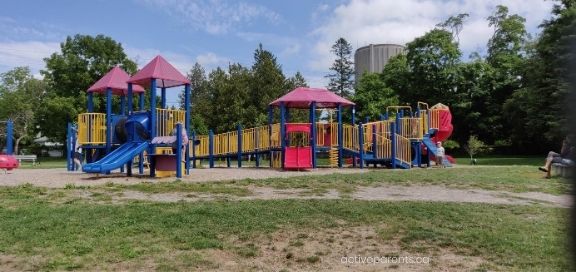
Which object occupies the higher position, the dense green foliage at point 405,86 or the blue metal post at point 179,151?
the dense green foliage at point 405,86

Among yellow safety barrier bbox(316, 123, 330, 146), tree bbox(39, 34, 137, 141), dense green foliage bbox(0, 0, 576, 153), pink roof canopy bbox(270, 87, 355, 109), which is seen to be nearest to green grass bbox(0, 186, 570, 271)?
yellow safety barrier bbox(316, 123, 330, 146)

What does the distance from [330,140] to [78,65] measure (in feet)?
114

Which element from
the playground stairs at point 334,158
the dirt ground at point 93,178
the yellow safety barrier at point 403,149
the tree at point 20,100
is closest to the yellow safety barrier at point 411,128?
the yellow safety barrier at point 403,149

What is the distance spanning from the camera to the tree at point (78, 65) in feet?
155

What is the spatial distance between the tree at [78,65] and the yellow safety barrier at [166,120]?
32.5m

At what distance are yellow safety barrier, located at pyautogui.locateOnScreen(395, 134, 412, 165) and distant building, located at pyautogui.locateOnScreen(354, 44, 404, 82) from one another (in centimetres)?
5094

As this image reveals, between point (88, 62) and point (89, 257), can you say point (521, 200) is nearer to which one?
point (89, 257)

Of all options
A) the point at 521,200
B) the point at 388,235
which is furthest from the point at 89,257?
the point at 521,200

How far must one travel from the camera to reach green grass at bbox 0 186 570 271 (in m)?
5.47

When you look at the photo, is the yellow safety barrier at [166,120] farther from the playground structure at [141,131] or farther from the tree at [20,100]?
the tree at [20,100]

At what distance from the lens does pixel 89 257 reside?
5.37m

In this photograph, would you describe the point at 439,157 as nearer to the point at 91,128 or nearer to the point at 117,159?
the point at 117,159

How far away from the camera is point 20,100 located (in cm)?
5547

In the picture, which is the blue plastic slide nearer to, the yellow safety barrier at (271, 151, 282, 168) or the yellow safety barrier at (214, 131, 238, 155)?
the yellow safety barrier at (271, 151, 282, 168)
